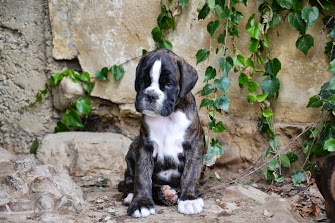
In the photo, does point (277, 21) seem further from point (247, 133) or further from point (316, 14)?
point (247, 133)

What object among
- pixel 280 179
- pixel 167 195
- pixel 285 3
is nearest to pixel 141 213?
pixel 167 195

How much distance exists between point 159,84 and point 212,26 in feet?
3.82

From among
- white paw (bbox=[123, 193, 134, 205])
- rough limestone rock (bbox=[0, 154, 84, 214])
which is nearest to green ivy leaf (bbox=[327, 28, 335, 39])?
white paw (bbox=[123, 193, 134, 205])

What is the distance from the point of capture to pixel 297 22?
5.96m

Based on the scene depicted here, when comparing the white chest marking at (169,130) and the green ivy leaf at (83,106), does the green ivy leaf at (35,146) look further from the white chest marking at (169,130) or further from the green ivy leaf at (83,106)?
the white chest marking at (169,130)

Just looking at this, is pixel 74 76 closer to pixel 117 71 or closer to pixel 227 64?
pixel 117 71

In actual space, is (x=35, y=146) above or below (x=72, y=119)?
below

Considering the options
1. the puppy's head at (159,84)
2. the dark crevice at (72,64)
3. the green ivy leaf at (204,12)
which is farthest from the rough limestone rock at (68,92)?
the puppy's head at (159,84)

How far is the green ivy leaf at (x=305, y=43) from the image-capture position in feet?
19.7

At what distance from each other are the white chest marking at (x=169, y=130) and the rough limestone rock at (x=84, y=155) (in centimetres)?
110

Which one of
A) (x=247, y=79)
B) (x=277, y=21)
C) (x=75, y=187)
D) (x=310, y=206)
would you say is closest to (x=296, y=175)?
(x=310, y=206)

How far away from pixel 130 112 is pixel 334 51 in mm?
1990

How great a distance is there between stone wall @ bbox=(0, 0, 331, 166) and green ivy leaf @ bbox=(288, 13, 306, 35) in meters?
0.18

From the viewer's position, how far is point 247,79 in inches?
241
